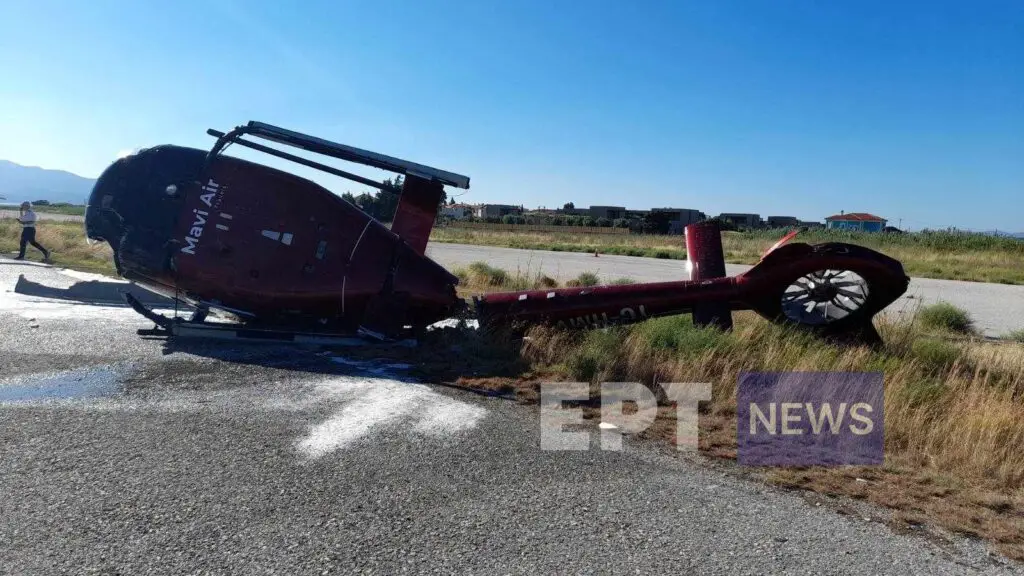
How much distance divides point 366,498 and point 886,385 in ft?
16.3

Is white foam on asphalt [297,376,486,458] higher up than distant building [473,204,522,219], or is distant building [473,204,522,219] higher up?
distant building [473,204,522,219]

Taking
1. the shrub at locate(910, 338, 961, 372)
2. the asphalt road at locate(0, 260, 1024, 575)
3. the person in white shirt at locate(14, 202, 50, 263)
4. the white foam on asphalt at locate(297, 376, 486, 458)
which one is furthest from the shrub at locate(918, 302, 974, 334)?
the person in white shirt at locate(14, 202, 50, 263)

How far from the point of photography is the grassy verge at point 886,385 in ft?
14.0

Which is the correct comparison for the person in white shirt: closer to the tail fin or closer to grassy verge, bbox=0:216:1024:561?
the tail fin

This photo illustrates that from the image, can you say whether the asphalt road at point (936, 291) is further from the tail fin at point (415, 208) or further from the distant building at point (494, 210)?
the distant building at point (494, 210)

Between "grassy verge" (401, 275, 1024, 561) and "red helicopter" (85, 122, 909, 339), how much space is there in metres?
0.40

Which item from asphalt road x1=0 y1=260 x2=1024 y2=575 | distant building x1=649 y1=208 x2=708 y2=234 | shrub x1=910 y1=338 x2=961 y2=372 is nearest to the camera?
asphalt road x1=0 y1=260 x2=1024 y2=575

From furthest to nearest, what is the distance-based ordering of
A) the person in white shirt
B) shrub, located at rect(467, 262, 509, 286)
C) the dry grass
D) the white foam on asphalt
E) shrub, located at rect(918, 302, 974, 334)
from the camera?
the person in white shirt
the dry grass
shrub, located at rect(467, 262, 509, 286)
shrub, located at rect(918, 302, 974, 334)
the white foam on asphalt

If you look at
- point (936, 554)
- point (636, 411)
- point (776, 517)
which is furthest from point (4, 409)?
point (936, 554)

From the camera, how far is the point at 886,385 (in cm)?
638

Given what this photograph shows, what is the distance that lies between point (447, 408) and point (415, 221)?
11.1ft

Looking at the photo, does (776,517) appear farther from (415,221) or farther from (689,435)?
(415,221)

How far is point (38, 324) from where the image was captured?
30.3ft

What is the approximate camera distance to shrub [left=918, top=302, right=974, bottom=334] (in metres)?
12.1
